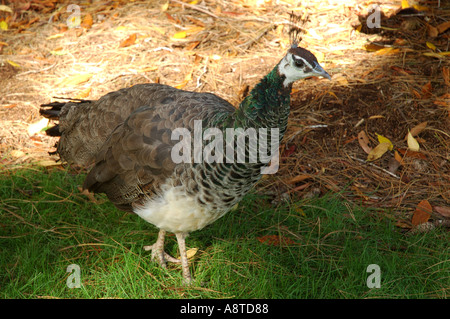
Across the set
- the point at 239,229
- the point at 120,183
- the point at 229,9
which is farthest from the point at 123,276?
the point at 229,9

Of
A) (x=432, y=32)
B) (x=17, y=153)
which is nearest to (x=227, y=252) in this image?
(x=17, y=153)

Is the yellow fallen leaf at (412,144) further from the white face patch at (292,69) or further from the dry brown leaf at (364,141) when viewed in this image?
the white face patch at (292,69)

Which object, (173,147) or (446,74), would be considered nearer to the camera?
(173,147)

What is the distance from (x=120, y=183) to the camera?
114 inches

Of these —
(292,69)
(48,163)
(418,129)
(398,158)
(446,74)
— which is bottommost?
(48,163)

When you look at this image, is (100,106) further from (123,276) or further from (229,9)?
(229,9)

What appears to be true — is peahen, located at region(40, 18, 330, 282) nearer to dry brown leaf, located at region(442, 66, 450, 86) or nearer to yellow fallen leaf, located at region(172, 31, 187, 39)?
yellow fallen leaf, located at region(172, 31, 187, 39)

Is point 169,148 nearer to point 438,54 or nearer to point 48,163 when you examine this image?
point 48,163

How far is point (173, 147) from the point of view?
104 inches

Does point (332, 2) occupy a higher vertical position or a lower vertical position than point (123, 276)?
higher

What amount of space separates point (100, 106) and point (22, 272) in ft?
4.03

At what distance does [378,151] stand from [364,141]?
0.50 feet

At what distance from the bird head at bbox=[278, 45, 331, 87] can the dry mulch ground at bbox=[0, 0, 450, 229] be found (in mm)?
1440

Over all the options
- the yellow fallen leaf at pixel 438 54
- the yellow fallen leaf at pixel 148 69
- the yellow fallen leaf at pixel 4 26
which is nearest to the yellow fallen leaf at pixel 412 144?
the yellow fallen leaf at pixel 438 54
